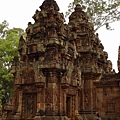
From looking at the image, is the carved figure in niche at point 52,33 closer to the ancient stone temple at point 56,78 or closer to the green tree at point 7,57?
the ancient stone temple at point 56,78

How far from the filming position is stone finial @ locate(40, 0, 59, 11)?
11.6m

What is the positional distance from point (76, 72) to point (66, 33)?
2.14 m

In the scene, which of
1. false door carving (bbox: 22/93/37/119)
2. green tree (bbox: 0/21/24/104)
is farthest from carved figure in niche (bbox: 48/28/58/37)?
green tree (bbox: 0/21/24/104)

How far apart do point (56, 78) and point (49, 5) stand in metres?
4.10

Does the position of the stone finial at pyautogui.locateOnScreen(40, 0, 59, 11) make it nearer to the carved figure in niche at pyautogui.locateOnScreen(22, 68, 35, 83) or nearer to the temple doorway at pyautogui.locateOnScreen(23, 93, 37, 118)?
the carved figure in niche at pyautogui.locateOnScreen(22, 68, 35, 83)

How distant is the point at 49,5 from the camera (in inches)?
459

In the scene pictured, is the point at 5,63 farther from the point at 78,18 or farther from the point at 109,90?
the point at 109,90

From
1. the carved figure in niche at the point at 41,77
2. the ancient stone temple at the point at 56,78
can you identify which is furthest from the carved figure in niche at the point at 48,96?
the carved figure in niche at the point at 41,77

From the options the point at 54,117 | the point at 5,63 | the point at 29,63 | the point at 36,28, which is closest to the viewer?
the point at 54,117

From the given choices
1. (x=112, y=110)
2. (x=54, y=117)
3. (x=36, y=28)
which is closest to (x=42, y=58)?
(x=36, y=28)

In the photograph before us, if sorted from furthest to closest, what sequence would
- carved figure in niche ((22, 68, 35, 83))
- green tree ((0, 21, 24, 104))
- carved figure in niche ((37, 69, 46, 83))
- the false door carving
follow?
green tree ((0, 21, 24, 104)) < carved figure in niche ((22, 68, 35, 83)) < the false door carving < carved figure in niche ((37, 69, 46, 83))

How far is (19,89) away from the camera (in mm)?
10469

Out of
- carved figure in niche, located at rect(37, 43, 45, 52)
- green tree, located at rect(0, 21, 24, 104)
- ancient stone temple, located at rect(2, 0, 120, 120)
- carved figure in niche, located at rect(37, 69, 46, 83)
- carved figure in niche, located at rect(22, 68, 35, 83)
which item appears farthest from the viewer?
green tree, located at rect(0, 21, 24, 104)

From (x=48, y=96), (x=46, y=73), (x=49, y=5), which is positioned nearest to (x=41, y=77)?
(x=46, y=73)
